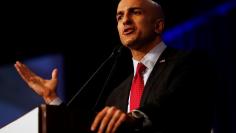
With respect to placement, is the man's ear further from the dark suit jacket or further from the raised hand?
the raised hand

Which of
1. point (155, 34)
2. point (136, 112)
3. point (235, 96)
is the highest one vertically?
point (155, 34)

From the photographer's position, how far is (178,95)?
60.5 inches

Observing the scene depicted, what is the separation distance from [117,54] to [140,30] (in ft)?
0.93

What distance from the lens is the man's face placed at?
2018mm

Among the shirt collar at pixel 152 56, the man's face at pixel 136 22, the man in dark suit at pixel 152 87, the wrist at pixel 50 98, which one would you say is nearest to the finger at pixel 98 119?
the man in dark suit at pixel 152 87

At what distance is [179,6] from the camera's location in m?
3.24

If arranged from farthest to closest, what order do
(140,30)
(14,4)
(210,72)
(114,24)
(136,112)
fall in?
(14,4), (114,24), (140,30), (210,72), (136,112)

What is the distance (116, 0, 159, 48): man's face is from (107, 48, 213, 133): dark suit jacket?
0.15 meters

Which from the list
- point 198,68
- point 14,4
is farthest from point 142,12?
point 14,4

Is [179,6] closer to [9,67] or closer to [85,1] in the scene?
[85,1]

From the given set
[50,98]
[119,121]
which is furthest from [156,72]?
[119,121]

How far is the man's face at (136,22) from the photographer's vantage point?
202cm

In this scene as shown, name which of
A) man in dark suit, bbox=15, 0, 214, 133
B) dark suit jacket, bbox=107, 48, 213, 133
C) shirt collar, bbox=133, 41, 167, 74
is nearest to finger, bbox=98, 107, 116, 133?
man in dark suit, bbox=15, 0, 214, 133

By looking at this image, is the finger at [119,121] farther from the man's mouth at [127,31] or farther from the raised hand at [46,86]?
the man's mouth at [127,31]
